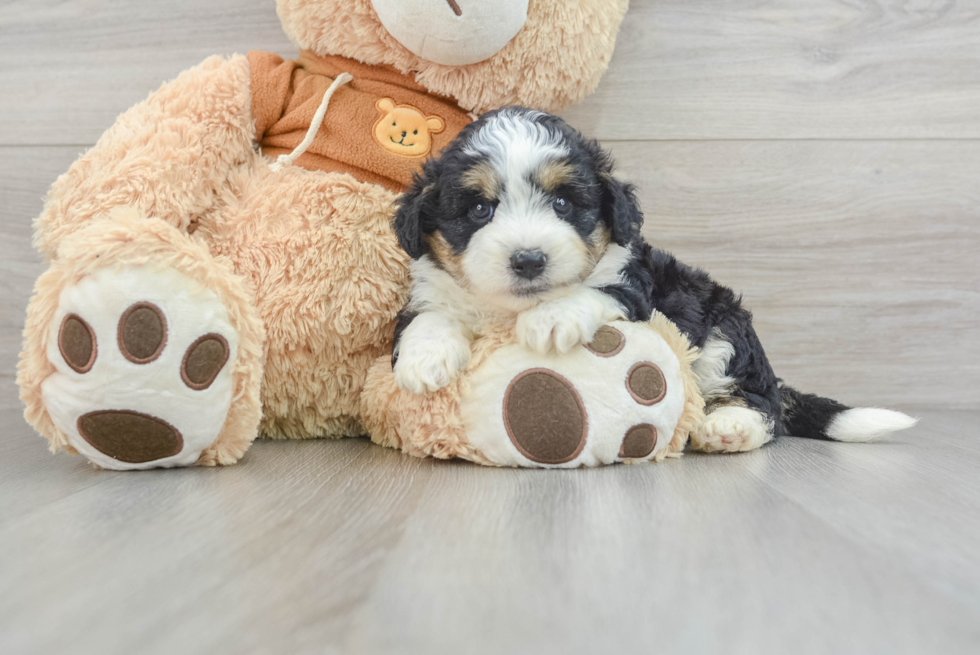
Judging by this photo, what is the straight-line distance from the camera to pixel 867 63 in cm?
223

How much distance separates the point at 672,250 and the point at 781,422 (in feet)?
2.18

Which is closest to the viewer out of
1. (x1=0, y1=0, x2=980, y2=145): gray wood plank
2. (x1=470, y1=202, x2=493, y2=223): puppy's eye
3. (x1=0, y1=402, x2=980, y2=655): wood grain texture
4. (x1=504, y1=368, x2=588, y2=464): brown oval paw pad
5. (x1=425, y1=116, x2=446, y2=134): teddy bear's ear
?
(x1=0, y1=402, x2=980, y2=655): wood grain texture

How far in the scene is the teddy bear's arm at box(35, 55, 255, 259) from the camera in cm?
153

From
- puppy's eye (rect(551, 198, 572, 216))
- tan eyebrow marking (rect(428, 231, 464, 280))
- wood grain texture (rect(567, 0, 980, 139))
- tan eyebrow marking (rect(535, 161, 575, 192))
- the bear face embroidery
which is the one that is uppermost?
wood grain texture (rect(567, 0, 980, 139))

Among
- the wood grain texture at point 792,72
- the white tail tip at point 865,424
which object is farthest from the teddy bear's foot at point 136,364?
the white tail tip at point 865,424

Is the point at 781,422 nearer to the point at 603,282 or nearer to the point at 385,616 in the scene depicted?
the point at 603,282

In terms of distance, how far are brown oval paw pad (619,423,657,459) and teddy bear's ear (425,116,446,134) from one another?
0.85 m

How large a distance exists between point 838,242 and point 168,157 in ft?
6.39

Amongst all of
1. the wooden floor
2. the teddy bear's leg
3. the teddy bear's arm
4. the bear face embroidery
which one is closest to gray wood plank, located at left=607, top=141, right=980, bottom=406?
the wooden floor

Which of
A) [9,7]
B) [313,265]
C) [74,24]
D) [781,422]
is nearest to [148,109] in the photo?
[313,265]

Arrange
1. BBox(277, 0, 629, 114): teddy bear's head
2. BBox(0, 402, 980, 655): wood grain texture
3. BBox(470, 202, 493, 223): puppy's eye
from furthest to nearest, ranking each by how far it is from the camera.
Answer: BBox(277, 0, 629, 114): teddy bear's head < BBox(470, 202, 493, 223): puppy's eye < BBox(0, 402, 980, 655): wood grain texture

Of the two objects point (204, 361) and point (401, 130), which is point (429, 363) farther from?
point (401, 130)

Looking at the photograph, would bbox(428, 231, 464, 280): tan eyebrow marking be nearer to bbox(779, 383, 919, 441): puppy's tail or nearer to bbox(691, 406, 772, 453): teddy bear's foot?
bbox(691, 406, 772, 453): teddy bear's foot

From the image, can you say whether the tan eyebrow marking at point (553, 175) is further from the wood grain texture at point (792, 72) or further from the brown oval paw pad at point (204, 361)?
the wood grain texture at point (792, 72)
